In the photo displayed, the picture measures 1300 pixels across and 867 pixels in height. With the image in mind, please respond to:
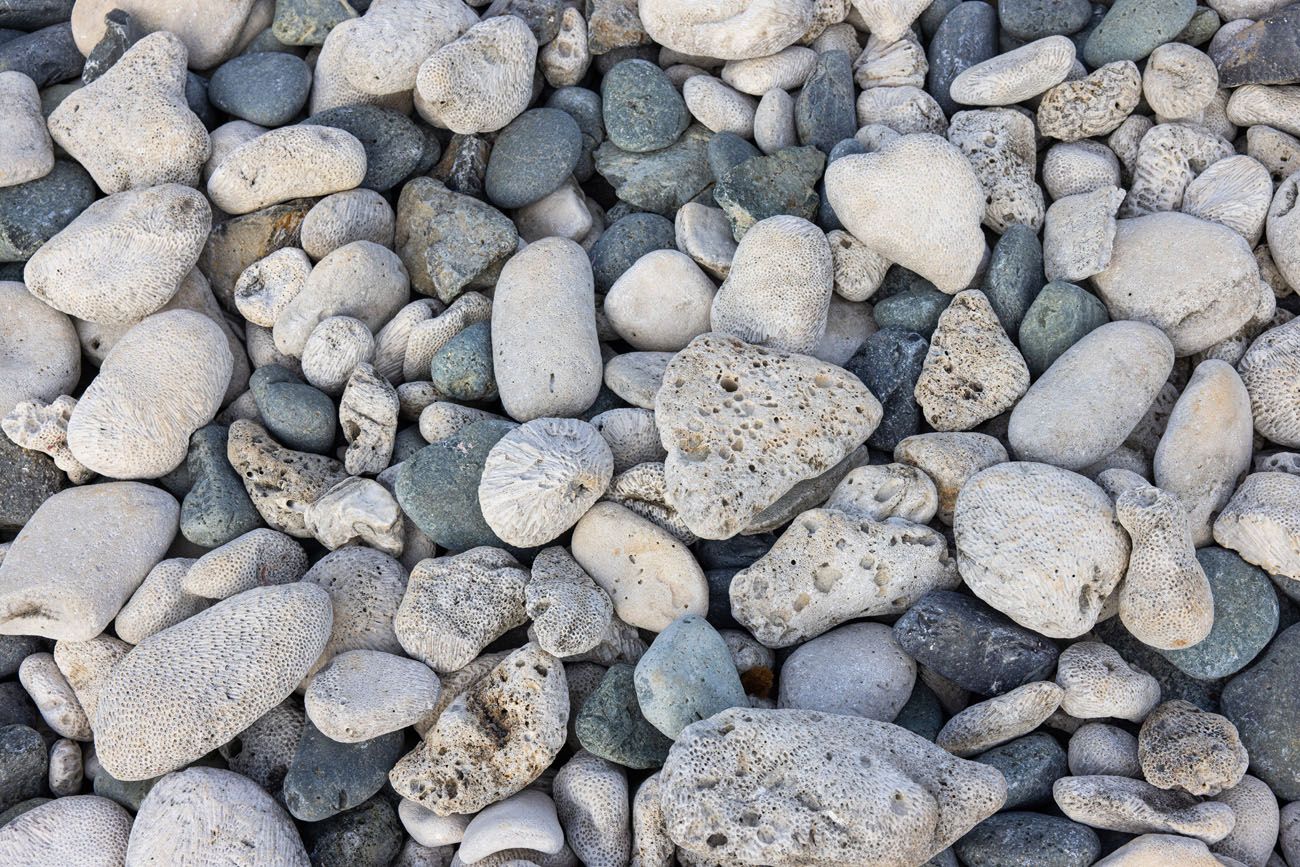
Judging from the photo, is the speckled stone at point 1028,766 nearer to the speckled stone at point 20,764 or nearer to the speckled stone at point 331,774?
the speckled stone at point 331,774

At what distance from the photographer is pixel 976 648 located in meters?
2.72

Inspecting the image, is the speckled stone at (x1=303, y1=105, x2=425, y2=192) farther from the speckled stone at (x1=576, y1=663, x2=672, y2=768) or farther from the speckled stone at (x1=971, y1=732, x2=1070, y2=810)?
the speckled stone at (x1=971, y1=732, x2=1070, y2=810)

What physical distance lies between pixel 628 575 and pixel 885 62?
2.04 m

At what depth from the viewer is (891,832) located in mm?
2289

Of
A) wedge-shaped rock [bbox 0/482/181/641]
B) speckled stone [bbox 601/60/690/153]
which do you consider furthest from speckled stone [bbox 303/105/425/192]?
wedge-shaped rock [bbox 0/482/181/641]

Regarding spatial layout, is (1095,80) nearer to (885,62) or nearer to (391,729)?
(885,62)

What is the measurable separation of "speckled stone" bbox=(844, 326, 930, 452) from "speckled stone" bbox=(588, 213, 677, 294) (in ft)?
2.56

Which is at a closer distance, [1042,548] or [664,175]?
[1042,548]

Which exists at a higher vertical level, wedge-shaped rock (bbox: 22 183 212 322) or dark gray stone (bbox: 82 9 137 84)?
dark gray stone (bbox: 82 9 137 84)

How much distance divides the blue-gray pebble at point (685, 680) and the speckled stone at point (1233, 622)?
118 centimetres

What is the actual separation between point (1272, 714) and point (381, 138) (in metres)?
3.15

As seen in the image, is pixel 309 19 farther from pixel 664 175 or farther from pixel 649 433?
pixel 649 433

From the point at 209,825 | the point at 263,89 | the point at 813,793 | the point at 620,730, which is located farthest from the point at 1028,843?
the point at 263,89

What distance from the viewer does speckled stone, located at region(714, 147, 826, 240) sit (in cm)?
337
